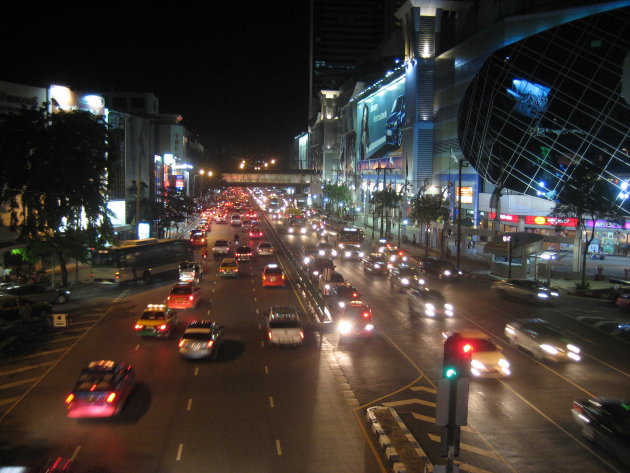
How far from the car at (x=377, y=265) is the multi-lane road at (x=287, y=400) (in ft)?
53.2

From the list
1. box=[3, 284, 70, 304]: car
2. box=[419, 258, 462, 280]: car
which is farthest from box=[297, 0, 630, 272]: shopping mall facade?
box=[3, 284, 70, 304]: car

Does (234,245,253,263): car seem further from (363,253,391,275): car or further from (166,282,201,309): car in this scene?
(166,282,201,309): car

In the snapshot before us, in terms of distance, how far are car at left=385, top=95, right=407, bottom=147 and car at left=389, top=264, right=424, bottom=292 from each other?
5506cm

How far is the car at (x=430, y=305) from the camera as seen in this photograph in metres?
32.0

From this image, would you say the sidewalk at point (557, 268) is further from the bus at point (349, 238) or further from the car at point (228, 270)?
the car at point (228, 270)

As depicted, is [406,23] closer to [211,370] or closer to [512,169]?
[512,169]

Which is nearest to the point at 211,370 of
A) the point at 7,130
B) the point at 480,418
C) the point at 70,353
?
the point at 70,353

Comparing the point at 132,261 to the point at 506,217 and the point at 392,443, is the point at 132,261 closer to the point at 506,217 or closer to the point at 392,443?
the point at 392,443

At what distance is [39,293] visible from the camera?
1335 inches

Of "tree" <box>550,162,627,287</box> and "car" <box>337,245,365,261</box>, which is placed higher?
"tree" <box>550,162,627,287</box>

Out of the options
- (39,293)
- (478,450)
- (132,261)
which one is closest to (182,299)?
(39,293)

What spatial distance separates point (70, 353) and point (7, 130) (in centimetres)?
2155

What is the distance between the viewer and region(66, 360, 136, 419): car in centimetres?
1591

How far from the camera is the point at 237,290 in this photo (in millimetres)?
38906
